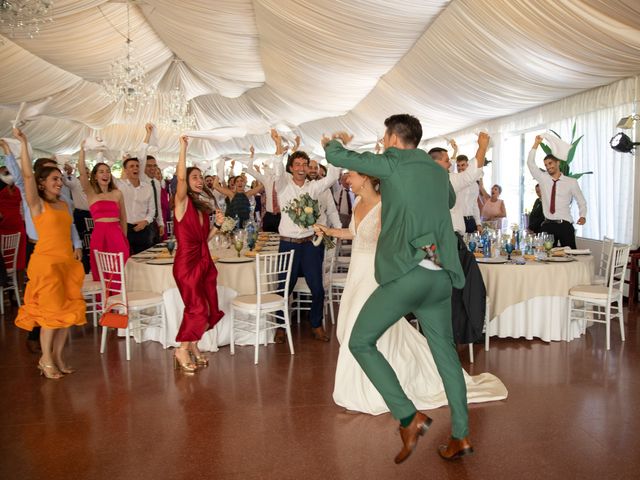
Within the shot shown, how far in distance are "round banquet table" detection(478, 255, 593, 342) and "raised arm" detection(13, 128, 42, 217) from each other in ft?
13.3

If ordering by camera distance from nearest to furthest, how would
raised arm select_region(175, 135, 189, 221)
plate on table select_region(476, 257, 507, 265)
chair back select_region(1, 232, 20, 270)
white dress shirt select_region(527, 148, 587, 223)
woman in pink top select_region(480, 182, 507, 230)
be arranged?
1. raised arm select_region(175, 135, 189, 221)
2. plate on table select_region(476, 257, 507, 265)
3. white dress shirt select_region(527, 148, 587, 223)
4. chair back select_region(1, 232, 20, 270)
5. woman in pink top select_region(480, 182, 507, 230)

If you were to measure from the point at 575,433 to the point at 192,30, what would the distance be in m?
9.39

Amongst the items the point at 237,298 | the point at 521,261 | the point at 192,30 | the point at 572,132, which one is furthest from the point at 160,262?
the point at 572,132

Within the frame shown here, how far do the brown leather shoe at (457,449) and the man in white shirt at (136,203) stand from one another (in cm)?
549

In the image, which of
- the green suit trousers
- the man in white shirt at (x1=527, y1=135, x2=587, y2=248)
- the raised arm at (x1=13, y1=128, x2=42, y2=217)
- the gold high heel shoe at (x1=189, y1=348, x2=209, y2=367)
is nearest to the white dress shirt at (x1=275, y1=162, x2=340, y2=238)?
the gold high heel shoe at (x1=189, y1=348, x2=209, y2=367)

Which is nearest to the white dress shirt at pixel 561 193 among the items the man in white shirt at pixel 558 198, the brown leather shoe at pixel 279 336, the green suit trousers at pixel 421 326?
the man in white shirt at pixel 558 198

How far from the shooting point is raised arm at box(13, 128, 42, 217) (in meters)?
4.39

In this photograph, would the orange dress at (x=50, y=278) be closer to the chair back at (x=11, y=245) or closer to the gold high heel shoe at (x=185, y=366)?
the gold high heel shoe at (x=185, y=366)

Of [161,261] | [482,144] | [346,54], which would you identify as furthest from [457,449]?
[346,54]

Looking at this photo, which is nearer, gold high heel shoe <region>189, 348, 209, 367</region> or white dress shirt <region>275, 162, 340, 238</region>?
gold high heel shoe <region>189, 348, 209, 367</region>

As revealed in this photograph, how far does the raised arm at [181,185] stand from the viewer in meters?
4.66

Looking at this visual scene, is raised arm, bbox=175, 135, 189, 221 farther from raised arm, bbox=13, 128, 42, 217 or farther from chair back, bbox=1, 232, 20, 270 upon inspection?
chair back, bbox=1, 232, 20, 270

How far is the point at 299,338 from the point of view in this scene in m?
6.14

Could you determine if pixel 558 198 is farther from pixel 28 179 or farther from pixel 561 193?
pixel 28 179
